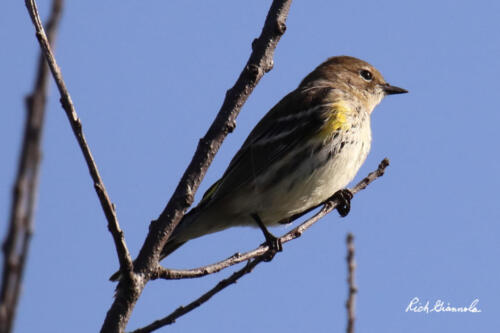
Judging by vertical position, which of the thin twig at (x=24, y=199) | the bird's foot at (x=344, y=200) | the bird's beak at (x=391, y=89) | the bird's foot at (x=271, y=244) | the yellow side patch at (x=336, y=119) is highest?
the bird's beak at (x=391, y=89)

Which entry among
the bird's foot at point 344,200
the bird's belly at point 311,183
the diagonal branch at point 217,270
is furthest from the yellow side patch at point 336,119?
the diagonal branch at point 217,270

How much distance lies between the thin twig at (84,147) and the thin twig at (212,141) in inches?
6.2

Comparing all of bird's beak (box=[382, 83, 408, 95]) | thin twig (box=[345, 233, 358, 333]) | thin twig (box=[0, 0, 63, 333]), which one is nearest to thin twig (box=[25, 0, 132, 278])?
thin twig (box=[0, 0, 63, 333])

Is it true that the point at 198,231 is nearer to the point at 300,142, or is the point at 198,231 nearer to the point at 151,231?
the point at 300,142

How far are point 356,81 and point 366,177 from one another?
3.37 metres

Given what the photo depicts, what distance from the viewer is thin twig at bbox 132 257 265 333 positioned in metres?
3.02

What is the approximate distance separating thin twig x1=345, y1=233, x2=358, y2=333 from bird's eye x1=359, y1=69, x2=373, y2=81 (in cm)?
510

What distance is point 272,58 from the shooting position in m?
3.46

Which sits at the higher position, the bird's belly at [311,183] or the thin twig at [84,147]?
the bird's belly at [311,183]

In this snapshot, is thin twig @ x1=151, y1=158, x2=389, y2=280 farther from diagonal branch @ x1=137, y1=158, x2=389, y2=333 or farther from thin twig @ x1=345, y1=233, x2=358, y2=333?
thin twig @ x1=345, y1=233, x2=358, y2=333

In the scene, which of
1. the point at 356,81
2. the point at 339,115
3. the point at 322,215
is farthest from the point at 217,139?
the point at 356,81

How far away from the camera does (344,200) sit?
6.71 metres

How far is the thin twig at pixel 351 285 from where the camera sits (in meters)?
3.35

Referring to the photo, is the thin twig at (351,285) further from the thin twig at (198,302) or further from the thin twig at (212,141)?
the thin twig at (212,141)
